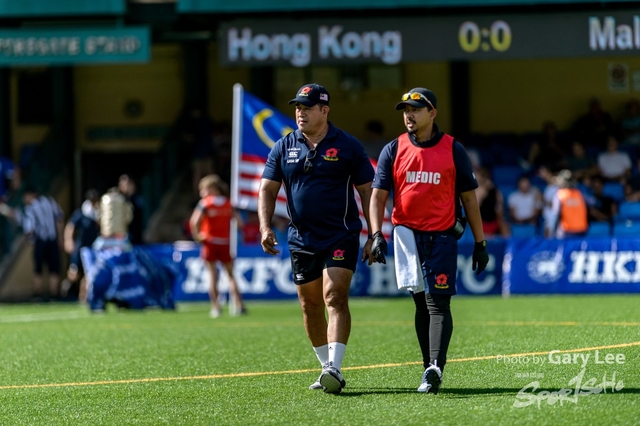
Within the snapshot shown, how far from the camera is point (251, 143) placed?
17.1 metres

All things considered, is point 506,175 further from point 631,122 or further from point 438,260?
point 438,260

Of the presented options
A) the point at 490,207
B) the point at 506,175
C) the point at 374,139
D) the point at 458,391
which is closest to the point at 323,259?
the point at 458,391

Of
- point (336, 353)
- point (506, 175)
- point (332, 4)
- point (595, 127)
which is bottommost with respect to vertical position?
point (336, 353)

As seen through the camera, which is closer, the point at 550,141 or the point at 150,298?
the point at 150,298

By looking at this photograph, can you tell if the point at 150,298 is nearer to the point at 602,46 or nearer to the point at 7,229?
the point at 7,229

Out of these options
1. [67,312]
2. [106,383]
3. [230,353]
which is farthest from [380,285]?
[106,383]

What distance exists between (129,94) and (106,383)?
1887 centimetres

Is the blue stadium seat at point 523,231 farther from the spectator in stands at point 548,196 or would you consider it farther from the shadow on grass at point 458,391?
the shadow on grass at point 458,391

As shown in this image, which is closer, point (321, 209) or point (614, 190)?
point (321, 209)

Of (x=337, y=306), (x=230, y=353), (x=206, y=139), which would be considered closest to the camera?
(x=337, y=306)

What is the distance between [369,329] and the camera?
13.2 m

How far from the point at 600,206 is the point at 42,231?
10.4 meters

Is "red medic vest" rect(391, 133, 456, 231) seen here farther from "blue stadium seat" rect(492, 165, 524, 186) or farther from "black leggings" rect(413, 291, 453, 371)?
"blue stadium seat" rect(492, 165, 524, 186)

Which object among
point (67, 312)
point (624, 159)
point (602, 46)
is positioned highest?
point (602, 46)
